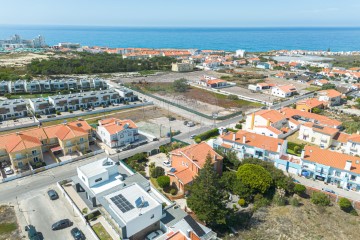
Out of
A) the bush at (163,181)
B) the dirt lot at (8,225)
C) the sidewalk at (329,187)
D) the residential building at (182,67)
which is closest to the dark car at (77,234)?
the dirt lot at (8,225)

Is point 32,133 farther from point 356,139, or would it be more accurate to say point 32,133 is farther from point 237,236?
point 356,139

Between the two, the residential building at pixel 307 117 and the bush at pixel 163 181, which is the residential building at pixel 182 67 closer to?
the residential building at pixel 307 117

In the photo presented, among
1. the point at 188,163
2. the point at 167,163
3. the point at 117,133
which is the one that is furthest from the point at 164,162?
the point at 117,133

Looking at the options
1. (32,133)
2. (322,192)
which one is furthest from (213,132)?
(32,133)

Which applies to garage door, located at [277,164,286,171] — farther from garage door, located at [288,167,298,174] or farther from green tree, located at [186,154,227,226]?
green tree, located at [186,154,227,226]

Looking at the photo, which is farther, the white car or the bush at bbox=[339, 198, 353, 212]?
the white car

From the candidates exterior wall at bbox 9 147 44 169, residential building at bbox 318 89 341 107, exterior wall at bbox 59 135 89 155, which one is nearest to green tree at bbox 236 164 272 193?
exterior wall at bbox 59 135 89 155
